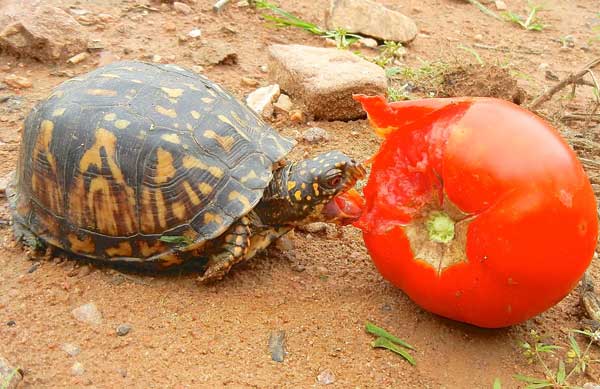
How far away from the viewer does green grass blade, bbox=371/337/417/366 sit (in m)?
3.04

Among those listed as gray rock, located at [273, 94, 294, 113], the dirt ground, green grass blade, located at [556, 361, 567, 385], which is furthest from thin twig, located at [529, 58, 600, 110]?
green grass blade, located at [556, 361, 567, 385]

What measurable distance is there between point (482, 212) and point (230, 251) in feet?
4.50

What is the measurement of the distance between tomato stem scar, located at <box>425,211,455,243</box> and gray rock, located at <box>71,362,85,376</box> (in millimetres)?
1691

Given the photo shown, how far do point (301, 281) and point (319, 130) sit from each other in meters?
1.70

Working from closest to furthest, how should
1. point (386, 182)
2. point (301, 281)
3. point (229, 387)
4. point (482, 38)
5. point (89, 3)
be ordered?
point (229, 387)
point (386, 182)
point (301, 281)
point (89, 3)
point (482, 38)

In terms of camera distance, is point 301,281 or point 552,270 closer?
point 552,270

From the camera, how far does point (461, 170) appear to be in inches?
107

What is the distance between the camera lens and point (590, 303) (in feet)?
11.0

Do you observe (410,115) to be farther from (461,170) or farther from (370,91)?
(370,91)

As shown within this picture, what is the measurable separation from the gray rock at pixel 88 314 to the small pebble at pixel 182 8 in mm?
4245

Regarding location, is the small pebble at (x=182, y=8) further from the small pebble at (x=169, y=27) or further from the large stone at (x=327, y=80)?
the large stone at (x=327, y=80)

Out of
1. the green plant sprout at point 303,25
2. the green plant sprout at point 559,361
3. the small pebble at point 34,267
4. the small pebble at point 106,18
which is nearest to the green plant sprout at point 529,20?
the green plant sprout at point 303,25

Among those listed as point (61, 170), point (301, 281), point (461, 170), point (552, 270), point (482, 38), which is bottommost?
point (482, 38)

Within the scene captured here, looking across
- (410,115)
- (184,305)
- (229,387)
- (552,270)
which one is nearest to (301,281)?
(184,305)
